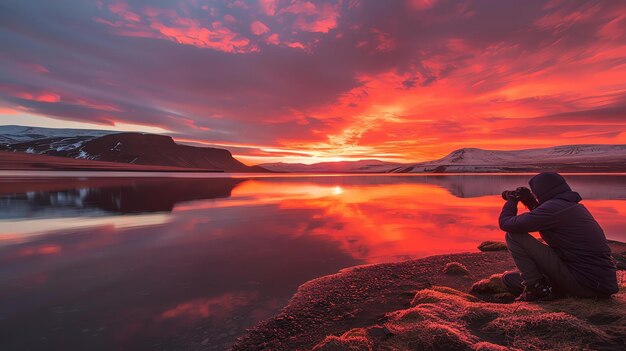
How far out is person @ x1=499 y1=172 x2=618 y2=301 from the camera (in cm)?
468

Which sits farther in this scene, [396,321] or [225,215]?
[225,215]

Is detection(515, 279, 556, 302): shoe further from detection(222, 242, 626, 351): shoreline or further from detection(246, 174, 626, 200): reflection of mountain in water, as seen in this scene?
detection(246, 174, 626, 200): reflection of mountain in water

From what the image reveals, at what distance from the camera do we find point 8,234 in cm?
1317

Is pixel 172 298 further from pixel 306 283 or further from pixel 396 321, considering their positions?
pixel 396 321

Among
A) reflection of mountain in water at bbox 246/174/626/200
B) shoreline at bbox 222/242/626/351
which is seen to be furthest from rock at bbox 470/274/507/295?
reflection of mountain in water at bbox 246/174/626/200

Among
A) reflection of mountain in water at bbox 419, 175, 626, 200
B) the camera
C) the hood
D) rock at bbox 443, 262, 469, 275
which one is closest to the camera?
the hood

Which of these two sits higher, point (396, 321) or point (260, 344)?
point (396, 321)

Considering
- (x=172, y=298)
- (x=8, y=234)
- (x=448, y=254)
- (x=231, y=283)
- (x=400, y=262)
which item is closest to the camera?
(x=172, y=298)

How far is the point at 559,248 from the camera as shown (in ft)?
16.4

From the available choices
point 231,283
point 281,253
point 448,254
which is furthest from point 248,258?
point 448,254

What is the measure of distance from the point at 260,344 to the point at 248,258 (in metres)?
5.25

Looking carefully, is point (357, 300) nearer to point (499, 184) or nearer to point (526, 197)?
point (526, 197)

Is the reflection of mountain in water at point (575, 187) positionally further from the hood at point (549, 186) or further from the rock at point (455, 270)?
the hood at point (549, 186)

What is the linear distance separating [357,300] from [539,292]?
3670 millimetres
